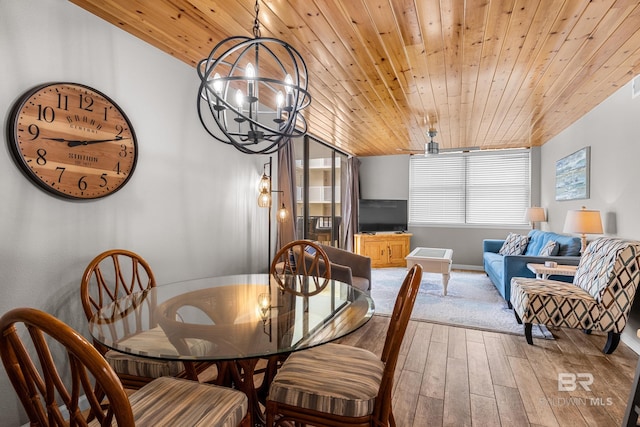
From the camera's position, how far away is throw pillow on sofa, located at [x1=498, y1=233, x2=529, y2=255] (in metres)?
4.97

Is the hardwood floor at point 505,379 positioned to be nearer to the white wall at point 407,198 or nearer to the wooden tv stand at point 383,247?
the wooden tv stand at point 383,247

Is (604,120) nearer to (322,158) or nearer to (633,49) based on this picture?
(633,49)

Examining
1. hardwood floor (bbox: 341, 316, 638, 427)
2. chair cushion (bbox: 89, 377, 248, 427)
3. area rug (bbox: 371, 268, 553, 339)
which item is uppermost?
chair cushion (bbox: 89, 377, 248, 427)

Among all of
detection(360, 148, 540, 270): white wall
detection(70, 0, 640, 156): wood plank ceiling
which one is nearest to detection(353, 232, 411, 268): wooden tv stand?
detection(360, 148, 540, 270): white wall

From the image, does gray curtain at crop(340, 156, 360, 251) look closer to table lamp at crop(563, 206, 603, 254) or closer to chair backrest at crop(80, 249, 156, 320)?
table lamp at crop(563, 206, 603, 254)

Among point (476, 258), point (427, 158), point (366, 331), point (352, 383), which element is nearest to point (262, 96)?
point (366, 331)

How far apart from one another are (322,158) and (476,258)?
3.67 m


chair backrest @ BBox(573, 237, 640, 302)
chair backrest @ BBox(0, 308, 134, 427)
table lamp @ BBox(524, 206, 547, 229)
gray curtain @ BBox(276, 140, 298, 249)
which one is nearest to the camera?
chair backrest @ BBox(0, 308, 134, 427)

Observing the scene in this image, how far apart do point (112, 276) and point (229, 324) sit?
1196 mm

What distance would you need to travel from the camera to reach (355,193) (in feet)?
23.1

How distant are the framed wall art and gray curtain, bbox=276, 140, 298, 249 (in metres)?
3.57

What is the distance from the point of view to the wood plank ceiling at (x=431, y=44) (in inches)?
74.9

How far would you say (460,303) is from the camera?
4.14 m

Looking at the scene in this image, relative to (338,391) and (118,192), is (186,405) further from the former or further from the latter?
(118,192)
